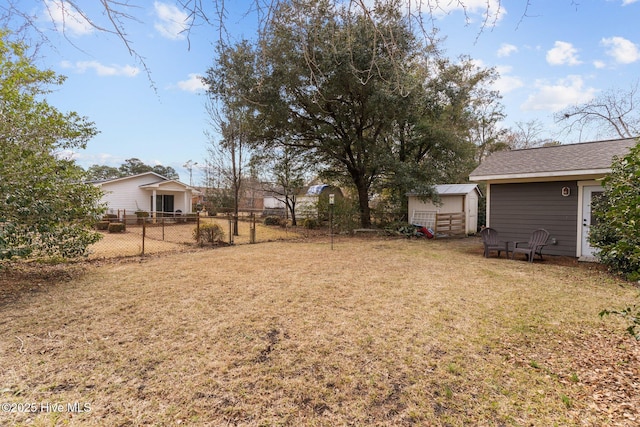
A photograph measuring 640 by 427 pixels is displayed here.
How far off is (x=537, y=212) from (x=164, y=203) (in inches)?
843

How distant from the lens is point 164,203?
836 inches

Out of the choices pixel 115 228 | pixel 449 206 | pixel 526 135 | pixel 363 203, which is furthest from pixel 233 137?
pixel 526 135

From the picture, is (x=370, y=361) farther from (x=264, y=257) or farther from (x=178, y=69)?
(x=264, y=257)

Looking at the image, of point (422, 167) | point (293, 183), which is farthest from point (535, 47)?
point (293, 183)

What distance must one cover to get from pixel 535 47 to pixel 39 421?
229 inches

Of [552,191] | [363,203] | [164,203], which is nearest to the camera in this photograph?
[552,191]

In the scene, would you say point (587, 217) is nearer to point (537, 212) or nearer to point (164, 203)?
point (537, 212)

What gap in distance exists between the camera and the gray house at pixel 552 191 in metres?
7.45

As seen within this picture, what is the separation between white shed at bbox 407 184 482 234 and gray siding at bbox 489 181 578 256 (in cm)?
447

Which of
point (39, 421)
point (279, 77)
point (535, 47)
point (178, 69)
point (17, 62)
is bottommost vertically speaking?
point (39, 421)

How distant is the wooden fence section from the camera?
42.2 ft

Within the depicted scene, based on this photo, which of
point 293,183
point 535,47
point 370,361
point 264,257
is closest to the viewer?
point 370,361

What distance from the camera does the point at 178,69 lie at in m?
3.03

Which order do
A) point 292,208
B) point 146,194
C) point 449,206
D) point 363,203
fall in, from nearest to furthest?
point 363,203 < point 449,206 < point 292,208 < point 146,194
